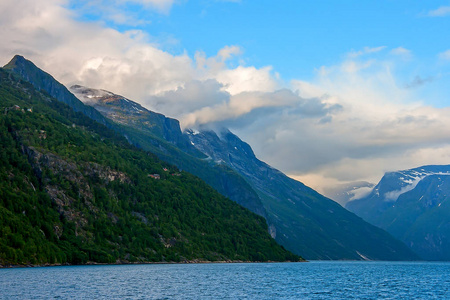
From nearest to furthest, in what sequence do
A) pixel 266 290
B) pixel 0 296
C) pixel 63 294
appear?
1. pixel 0 296
2. pixel 63 294
3. pixel 266 290

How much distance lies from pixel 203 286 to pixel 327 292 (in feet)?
119

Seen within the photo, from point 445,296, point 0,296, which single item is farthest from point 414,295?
point 0,296

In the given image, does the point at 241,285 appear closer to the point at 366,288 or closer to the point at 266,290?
the point at 266,290

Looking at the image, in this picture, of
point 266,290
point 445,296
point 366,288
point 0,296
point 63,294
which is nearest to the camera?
point 0,296

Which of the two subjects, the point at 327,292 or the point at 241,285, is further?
the point at 241,285

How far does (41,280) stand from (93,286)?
73.7 ft

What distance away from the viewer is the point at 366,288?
Result: 160 metres

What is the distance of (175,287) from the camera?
496 feet

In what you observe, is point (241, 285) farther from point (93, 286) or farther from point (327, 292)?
point (93, 286)

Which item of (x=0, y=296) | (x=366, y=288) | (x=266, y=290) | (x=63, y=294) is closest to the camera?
(x=0, y=296)

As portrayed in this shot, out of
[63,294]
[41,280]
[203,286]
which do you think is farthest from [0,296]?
[203,286]

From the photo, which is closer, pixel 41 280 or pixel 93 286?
pixel 93 286

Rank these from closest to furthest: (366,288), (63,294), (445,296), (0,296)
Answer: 1. (0,296)
2. (63,294)
3. (445,296)
4. (366,288)

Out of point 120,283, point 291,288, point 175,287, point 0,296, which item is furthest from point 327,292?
point 0,296
